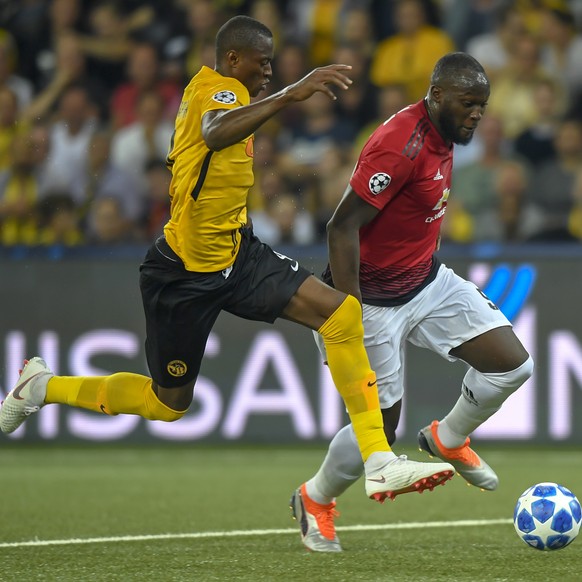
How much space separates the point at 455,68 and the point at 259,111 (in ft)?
3.57

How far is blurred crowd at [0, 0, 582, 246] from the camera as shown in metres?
10.7

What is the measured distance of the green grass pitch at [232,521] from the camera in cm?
537

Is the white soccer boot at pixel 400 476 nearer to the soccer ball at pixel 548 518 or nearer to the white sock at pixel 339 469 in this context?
the soccer ball at pixel 548 518

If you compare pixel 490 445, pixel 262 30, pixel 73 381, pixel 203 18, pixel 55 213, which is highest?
pixel 203 18

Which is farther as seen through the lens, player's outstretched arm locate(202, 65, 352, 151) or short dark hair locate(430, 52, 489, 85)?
short dark hair locate(430, 52, 489, 85)

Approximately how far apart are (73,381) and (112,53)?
23.3ft

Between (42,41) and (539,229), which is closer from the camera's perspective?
(539,229)

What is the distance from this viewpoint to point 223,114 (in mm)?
5367

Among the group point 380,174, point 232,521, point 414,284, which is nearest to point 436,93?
point 380,174

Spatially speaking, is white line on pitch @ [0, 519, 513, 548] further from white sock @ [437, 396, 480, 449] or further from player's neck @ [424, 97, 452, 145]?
player's neck @ [424, 97, 452, 145]

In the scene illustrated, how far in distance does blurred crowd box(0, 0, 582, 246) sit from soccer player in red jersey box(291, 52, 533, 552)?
4.17 m

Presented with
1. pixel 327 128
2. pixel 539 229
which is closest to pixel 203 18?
pixel 327 128

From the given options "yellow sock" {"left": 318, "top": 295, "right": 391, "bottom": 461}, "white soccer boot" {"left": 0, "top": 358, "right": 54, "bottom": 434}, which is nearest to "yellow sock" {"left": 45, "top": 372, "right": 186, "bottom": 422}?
"white soccer boot" {"left": 0, "top": 358, "right": 54, "bottom": 434}

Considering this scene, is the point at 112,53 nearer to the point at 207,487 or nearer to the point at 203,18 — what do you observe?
the point at 203,18
